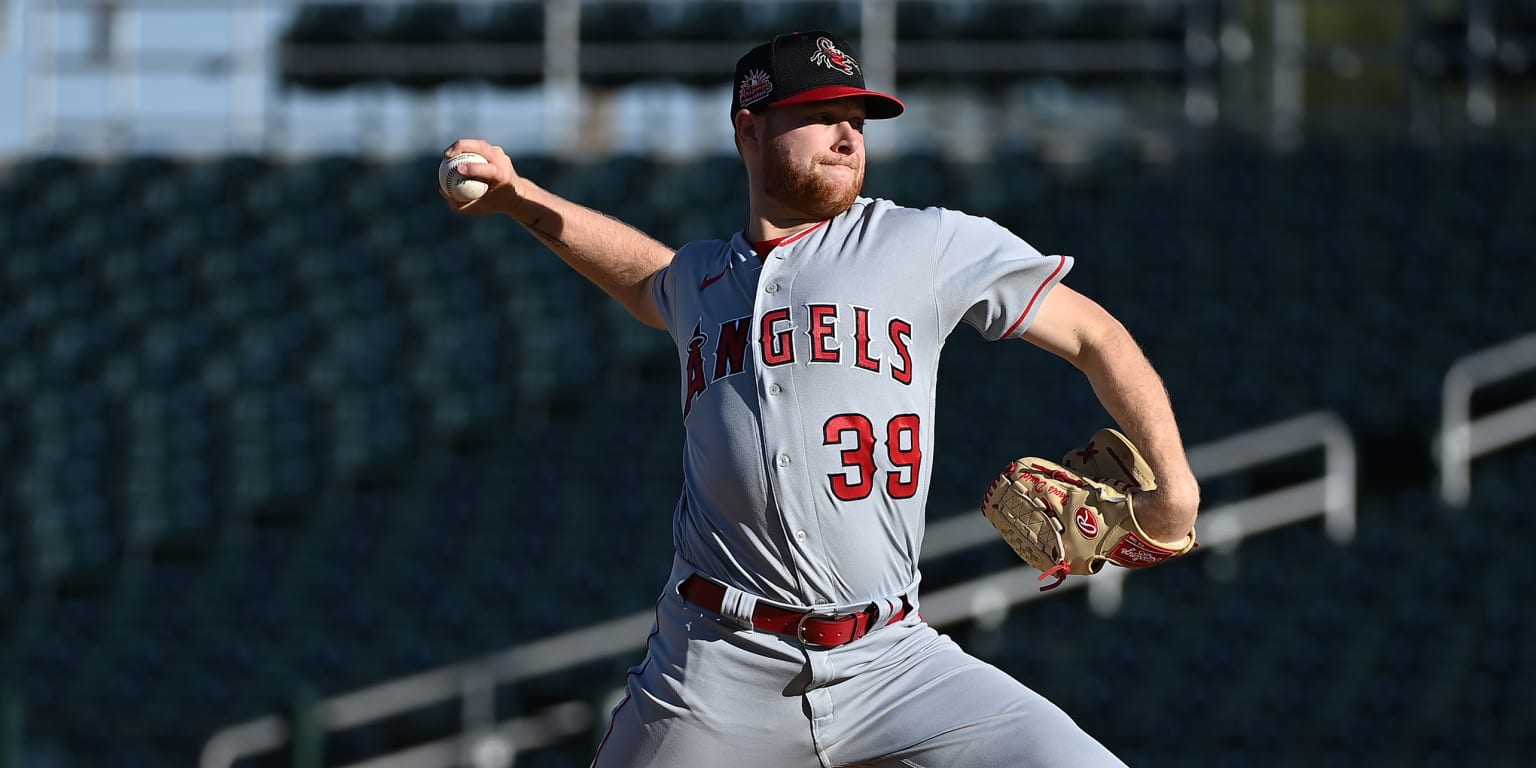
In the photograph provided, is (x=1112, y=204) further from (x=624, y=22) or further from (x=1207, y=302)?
(x=624, y=22)

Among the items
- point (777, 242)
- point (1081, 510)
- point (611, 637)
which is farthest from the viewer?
point (611, 637)

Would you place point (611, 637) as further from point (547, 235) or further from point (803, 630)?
point (803, 630)

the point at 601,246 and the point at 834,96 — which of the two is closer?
the point at 834,96

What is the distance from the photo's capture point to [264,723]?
7.09 metres

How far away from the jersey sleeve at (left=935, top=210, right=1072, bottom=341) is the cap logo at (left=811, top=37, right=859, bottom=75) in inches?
10.9

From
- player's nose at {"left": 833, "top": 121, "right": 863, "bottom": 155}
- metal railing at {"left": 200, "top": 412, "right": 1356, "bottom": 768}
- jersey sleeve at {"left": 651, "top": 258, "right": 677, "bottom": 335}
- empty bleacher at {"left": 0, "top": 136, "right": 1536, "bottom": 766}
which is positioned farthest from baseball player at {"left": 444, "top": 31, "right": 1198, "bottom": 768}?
empty bleacher at {"left": 0, "top": 136, "right": 1536, "bottom": 766}

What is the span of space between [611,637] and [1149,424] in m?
4.90

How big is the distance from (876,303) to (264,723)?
206 inches

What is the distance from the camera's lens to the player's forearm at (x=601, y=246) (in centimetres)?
294

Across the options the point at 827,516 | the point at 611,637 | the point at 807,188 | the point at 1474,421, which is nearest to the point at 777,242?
the point at 807,188

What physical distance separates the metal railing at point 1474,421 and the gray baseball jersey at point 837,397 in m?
5.43

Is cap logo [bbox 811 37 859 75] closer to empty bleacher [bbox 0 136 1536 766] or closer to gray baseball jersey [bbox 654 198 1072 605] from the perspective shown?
gray baseball jersey [bbox 654 198 1072 605]

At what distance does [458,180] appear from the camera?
9.07 ft

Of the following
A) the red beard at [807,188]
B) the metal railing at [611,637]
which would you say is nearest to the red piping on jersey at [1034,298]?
the red beard at [807,188]
